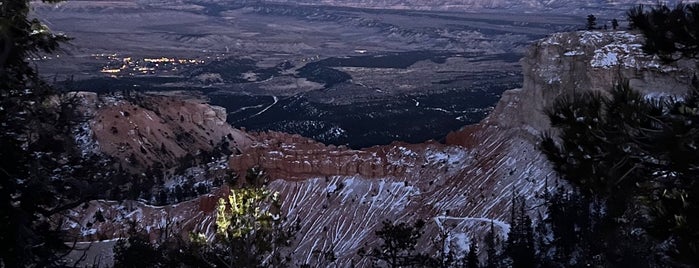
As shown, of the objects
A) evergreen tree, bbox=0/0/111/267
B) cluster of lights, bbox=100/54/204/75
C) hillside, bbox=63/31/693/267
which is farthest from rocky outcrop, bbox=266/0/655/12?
evergreen tree, bbox=0/0/111/267

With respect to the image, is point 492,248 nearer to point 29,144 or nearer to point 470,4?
point 29,144

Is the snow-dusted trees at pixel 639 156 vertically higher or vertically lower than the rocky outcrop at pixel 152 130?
higher

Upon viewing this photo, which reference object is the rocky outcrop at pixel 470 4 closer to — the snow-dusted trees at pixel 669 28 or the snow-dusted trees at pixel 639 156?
the snow-dusted trees at pixel 669 28

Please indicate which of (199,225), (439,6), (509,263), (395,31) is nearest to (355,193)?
(199,225)

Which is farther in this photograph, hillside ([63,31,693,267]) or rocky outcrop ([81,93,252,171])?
rocky outcrop ([81,93,252,171])

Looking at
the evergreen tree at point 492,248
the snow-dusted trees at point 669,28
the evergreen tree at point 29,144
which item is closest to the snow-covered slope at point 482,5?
the evergreen tree at point 492,248

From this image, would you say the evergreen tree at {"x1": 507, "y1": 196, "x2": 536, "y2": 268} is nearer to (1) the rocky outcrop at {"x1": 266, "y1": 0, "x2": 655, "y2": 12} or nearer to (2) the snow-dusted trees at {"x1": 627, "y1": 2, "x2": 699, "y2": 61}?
(2) the snow-dusted trees at {"x1": 627, "y1": 2, "x2": 699, "y2": 61}

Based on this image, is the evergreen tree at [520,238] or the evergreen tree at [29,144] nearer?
the evergreen tree at [29,144]

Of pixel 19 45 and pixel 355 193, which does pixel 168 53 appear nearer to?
pixel 355 193
